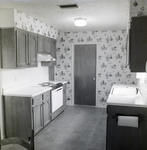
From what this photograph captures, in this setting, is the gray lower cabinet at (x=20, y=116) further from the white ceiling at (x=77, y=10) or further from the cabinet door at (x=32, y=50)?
the white ceiling at (x=77, y=10)

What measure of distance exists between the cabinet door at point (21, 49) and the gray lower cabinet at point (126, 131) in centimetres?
199

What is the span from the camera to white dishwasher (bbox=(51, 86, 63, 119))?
4672 mm

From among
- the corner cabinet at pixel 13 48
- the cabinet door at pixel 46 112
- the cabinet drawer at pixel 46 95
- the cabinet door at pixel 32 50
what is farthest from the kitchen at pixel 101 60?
the corner cabinet at pixel 13 48

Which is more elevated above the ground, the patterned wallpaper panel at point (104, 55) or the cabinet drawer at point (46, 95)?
the patterned wallpaper panel at point (104, 55)

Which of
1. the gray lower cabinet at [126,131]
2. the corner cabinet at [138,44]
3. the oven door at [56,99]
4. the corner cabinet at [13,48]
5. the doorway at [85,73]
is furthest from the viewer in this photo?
the doorway at [85,73]

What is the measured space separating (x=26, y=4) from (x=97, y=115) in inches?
137

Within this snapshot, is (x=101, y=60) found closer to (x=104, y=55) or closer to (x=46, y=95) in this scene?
(x=104, y=55)

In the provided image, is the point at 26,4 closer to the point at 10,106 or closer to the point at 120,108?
the point at 10,106

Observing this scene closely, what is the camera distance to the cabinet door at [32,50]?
4.15 metres

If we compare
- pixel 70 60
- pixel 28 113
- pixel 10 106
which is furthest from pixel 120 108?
pixel 70 60

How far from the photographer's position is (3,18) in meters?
3.52

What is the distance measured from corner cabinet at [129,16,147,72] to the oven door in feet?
8.14

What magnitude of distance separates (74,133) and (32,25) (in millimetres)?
2578

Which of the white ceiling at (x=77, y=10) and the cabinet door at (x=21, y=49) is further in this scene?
the cabinet door at (x=21, y=49)
